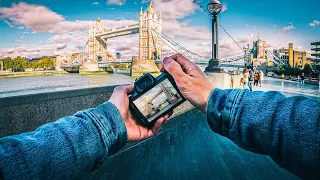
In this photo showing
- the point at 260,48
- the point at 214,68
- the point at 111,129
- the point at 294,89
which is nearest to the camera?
the point at 111,129

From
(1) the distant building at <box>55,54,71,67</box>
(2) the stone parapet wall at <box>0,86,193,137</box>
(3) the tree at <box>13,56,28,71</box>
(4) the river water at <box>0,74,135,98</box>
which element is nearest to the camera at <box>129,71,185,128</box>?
(2) the stone parapet wall at <box>0,86,193,137</box>

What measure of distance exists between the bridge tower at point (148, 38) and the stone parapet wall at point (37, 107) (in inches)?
1573

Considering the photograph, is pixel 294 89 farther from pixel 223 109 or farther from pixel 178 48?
pixel 178 48

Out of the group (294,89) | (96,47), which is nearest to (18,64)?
(96,47)

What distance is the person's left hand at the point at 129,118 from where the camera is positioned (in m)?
0.86

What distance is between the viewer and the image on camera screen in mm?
918

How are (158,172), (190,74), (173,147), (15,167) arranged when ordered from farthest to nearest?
(173,147), (158,172), (190,74), (15,167)

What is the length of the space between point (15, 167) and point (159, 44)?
44.2 metres

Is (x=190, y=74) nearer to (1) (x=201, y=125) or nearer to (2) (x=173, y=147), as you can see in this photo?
(2) (x=173, y=147)

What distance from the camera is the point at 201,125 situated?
3883 millimetres

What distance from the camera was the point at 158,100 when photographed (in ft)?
3.06

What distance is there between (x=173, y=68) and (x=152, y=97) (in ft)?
0.43

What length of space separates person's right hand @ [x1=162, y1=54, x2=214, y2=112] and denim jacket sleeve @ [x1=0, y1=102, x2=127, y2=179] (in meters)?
0.29

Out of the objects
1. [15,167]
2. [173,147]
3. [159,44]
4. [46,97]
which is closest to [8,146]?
[15,167]
